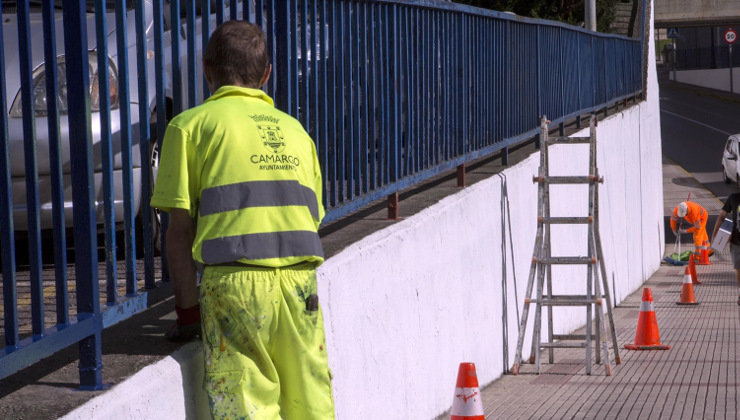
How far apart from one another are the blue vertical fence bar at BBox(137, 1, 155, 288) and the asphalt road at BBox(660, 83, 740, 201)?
112 feet

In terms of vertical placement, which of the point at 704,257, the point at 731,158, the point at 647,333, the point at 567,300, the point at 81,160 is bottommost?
the point at 704,257

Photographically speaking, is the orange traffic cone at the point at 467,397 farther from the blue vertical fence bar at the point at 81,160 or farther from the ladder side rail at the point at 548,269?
the ladder side rail at the point at 548,269

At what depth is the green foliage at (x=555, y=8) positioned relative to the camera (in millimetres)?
27266

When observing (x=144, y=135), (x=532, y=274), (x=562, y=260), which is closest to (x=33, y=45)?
(x=144, y=135)

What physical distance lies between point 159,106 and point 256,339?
93cm

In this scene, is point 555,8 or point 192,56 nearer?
point 192,56

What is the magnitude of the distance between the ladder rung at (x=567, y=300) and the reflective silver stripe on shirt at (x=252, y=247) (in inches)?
278

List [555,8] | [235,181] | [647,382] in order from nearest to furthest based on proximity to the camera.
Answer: [235,181] < [647,382] < [555,8]

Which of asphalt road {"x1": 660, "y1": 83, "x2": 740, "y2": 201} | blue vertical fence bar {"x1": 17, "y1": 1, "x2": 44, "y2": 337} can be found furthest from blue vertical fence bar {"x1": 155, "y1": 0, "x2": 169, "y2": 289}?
asphalt road {"x1": 660, "y1": 83, "x2": 740, "y2": 201}

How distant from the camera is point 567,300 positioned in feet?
35.4

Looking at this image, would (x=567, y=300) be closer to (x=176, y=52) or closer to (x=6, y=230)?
(x=176, y=52)

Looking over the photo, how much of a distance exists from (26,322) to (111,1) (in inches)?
75.0

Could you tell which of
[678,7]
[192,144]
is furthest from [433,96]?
[678,7]

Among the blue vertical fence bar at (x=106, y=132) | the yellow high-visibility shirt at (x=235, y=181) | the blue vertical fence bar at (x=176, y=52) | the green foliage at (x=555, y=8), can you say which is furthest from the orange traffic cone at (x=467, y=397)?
the green foliage at (x=555, y=8)
